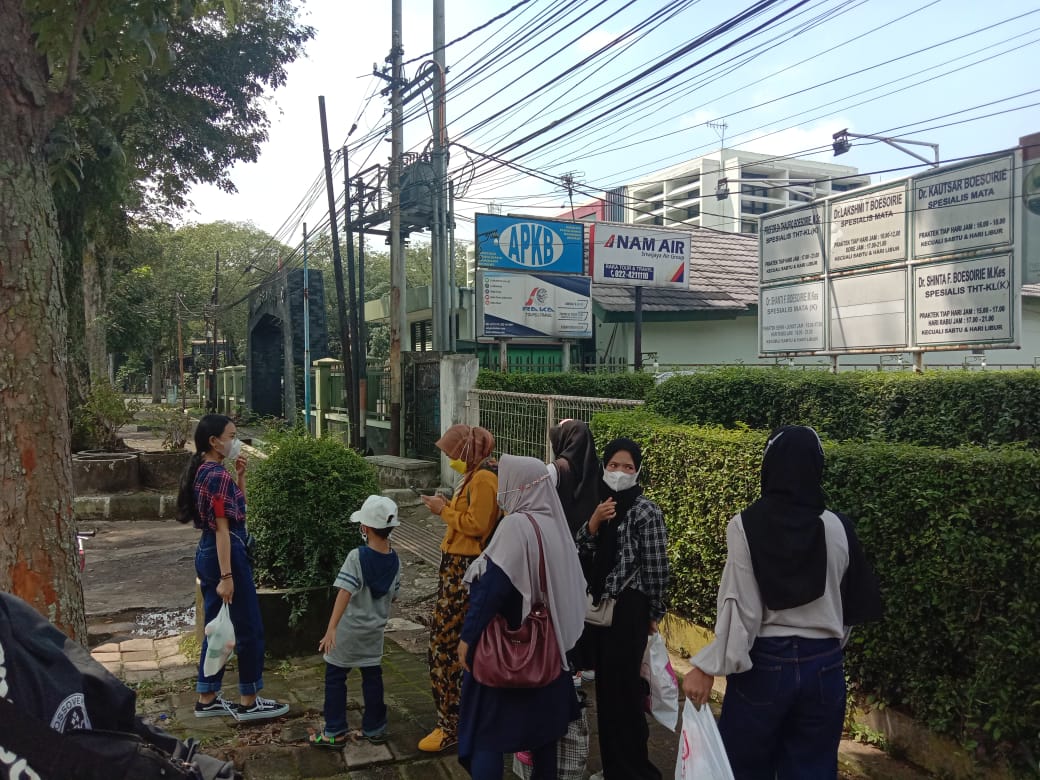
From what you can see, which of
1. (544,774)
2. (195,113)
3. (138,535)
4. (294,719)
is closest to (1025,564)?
(544,774)

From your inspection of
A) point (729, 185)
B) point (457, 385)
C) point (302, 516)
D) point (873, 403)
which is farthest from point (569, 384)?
point (729, 185)

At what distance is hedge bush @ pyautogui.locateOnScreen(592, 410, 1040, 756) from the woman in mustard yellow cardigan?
6.11 feet

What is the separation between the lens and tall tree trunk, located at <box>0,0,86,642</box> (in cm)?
309

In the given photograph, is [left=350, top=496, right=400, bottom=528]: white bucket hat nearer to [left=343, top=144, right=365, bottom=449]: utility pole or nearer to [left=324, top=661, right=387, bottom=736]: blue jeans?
[left=324, top=661, right=387, bottom=736]: blue jeans

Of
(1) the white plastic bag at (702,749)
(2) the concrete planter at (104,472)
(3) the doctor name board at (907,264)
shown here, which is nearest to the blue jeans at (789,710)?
(1) the white plastic bag at (702,749)

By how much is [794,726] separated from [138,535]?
32.2 ft

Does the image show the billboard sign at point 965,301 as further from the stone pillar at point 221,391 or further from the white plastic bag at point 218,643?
the stone pillar at point 221,391

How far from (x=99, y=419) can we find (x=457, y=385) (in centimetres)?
595

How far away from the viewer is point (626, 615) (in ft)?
12.0

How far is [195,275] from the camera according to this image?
4309 centimetres

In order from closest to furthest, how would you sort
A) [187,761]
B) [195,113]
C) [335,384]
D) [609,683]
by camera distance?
[187,761], [609,683], [195,113], [335,384]

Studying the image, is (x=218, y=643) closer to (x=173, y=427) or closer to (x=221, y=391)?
(x=173, y=427)

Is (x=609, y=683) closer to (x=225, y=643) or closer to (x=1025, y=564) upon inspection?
(x=1025, y=564)

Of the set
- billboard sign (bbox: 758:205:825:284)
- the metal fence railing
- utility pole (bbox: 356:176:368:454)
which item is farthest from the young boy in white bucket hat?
utility pole (bbox: 356:176:368:454)
